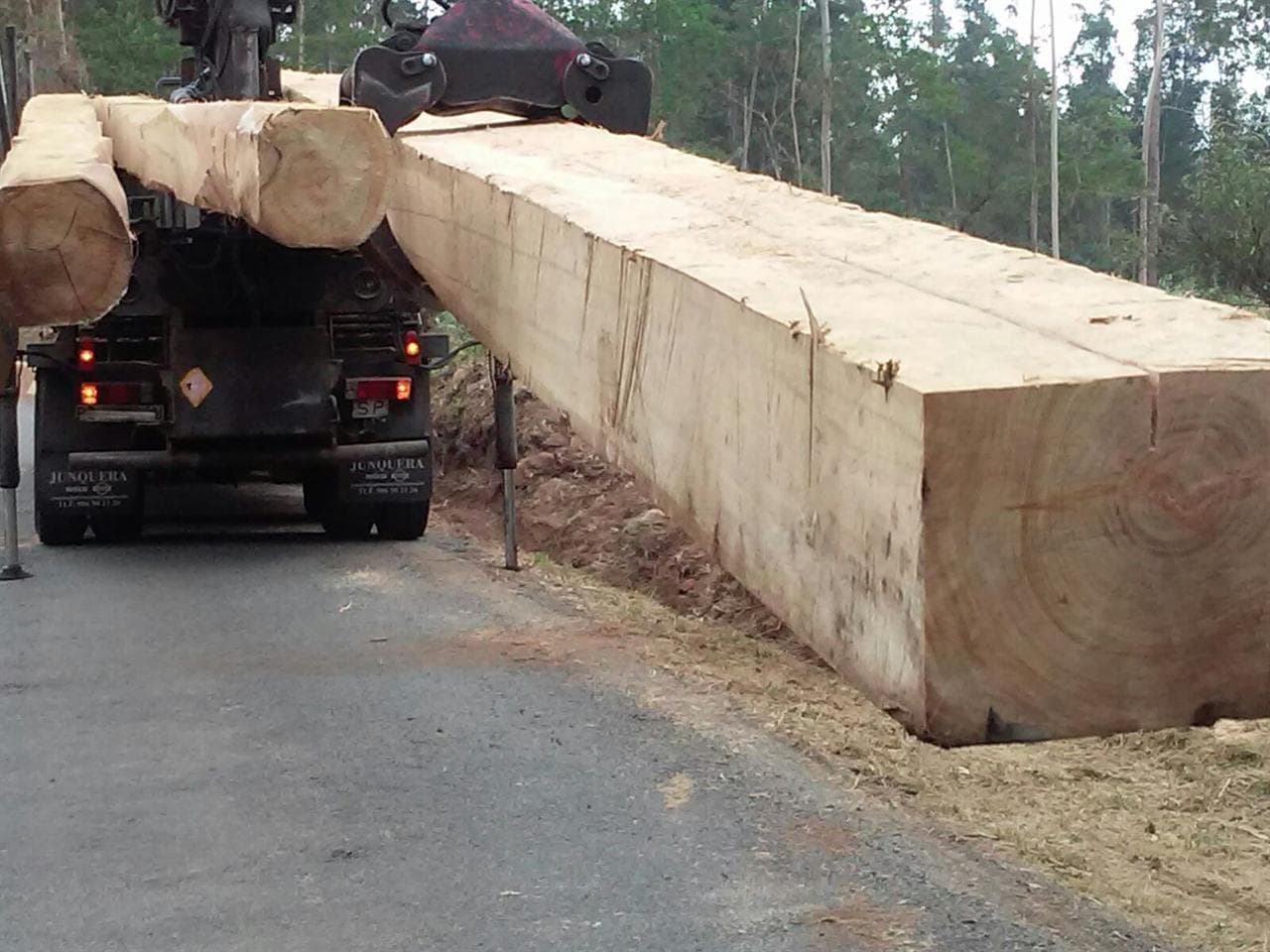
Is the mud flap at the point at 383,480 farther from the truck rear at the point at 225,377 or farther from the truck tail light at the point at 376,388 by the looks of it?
the truck tail light at the point at 376,388

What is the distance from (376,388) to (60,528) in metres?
2.23

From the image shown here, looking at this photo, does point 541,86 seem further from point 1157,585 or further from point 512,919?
point 1157,585

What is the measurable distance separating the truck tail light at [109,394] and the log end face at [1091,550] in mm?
9154

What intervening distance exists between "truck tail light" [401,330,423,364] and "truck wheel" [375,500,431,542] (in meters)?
1.04

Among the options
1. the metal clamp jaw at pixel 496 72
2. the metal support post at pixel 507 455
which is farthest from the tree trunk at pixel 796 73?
the metal clamp jaw at pixel 496 72

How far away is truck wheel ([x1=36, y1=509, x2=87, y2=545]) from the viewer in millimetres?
11664

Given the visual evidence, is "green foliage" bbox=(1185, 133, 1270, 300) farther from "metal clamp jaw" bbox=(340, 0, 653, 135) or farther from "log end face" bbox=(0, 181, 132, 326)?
"log end face" bbox=(0, 181, 132, 326)

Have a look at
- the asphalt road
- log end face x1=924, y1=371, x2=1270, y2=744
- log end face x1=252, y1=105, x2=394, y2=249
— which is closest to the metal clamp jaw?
log end face x1=252, y1=105, x2=394, y2=249

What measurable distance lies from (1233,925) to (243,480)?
29.0 ft

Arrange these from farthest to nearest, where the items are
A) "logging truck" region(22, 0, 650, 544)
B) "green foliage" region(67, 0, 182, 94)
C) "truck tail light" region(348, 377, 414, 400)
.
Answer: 1. "green foliage" region(67, 0, 182, 94)
2. "truck tail light" region(348, 377, 414, 400)
3. "logging truck" region(22, 0, 650, 544)

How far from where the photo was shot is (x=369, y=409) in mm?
11406

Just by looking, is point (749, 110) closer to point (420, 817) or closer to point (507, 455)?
point (507, 455)

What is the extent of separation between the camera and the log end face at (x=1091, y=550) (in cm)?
247

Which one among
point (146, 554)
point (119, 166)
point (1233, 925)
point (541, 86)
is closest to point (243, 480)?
point (146, 554)
